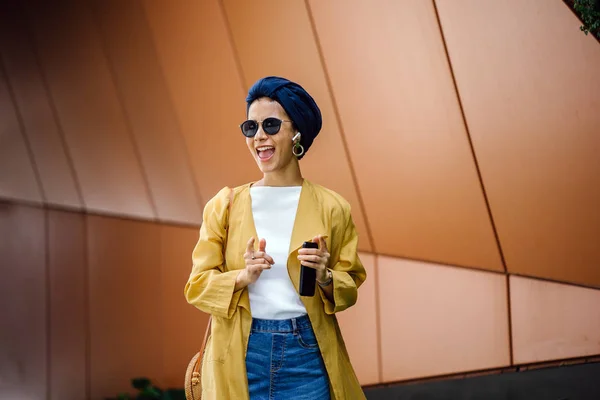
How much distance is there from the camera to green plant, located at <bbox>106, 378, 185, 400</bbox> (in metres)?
6.23

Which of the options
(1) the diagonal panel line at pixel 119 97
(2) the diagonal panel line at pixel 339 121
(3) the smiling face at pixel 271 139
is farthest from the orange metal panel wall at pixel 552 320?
(1) the diagonal panel line at pixel 119 97

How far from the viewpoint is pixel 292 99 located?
301cm

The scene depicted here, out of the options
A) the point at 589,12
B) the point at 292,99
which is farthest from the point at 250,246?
the point at 589,12

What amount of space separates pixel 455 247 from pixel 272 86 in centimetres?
250

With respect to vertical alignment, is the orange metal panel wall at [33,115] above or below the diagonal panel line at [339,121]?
above

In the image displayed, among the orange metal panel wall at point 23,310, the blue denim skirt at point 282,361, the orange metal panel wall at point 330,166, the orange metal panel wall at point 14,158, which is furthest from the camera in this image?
the orange metal panel wall at point 14,158

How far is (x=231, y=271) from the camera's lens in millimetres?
2889

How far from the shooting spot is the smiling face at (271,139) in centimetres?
301

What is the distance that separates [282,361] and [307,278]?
351mm

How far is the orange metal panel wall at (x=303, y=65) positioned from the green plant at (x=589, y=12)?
5.67 feet

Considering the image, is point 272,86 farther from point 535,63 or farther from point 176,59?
point 176,59

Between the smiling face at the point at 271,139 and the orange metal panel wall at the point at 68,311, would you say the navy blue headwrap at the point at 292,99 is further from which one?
the orange metal panel wall at the point at 68,311

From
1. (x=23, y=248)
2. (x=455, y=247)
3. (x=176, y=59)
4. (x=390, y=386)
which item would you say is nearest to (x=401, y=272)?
(x=455, y=247)

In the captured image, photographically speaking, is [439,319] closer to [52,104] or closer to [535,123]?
[535,123]
